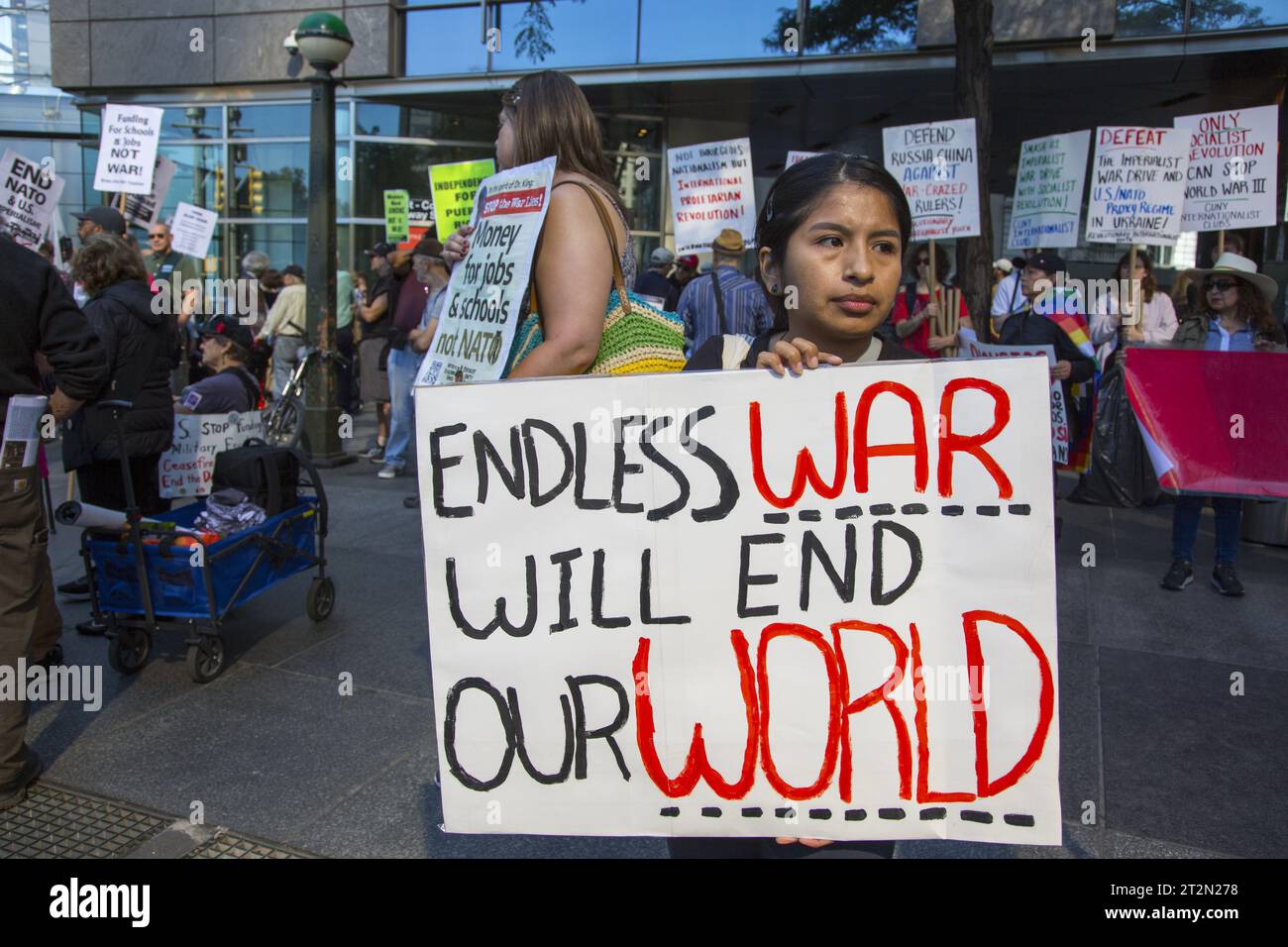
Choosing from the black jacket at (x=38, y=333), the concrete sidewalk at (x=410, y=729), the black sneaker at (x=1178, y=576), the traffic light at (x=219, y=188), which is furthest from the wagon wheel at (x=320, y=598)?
the traffic light at (x=219, y=188)

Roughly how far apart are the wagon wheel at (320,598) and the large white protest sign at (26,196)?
16.9 feet

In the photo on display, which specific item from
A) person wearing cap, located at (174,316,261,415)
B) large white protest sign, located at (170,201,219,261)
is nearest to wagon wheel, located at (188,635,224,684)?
person wearing cap, located at (174,316,261,415)

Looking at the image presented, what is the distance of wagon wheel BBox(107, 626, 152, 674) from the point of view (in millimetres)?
4582

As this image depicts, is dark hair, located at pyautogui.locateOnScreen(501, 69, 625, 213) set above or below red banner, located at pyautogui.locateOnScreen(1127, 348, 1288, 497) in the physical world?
above

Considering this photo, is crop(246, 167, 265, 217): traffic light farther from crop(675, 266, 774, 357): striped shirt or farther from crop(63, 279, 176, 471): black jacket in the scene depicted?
crop(63, 279, 176, 471): black jacket

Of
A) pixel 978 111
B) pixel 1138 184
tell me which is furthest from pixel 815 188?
pixel 1138 184

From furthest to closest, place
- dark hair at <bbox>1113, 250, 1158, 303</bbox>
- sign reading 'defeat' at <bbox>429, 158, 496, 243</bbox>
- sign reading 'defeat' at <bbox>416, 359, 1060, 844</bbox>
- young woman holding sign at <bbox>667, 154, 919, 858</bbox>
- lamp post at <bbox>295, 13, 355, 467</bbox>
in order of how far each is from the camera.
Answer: lamp post at <bbox>295, 13, 355, 467</bbox> → sign reading 'defeat' at <bbox>429, 158, 496, 243</bbox> → dark hair at <bbox>1113, 250, 1158, 303</bbox> → young woman holding sign at <bbox>667, 154, 919, 858</bbox> → sign reading 'defeat' at <bbox>416, 359, 1060, 844</bbox>

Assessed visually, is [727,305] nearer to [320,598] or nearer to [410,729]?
[320,598]

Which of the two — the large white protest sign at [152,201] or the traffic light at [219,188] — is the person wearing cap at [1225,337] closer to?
the large white protest sign at [152,201]

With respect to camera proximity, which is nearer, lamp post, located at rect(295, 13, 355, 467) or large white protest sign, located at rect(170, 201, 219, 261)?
lamp post, located at rect(295, 13, 355, 467)

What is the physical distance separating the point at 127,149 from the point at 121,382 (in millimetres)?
5344

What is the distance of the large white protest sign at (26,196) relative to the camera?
855cm

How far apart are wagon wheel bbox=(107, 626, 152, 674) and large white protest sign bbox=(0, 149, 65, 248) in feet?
17.5

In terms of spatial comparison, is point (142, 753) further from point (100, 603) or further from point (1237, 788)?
point (1237, 788)
